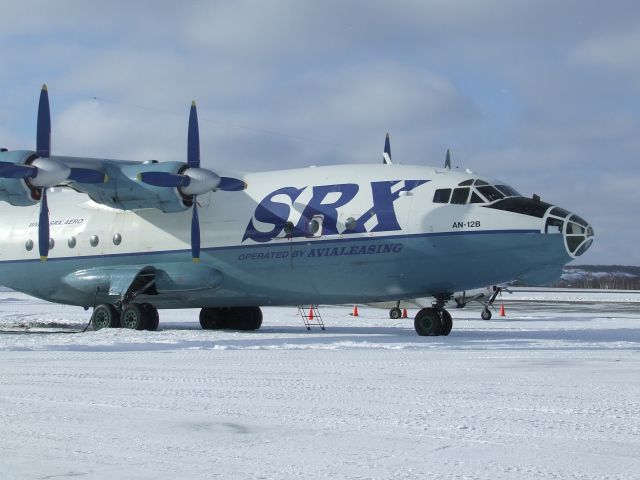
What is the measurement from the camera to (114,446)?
7.17 metres

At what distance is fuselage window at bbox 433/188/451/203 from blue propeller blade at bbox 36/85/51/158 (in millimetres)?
10767

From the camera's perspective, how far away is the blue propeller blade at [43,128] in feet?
72.9

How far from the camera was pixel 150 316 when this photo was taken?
932 inches

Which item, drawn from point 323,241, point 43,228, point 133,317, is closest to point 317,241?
point 323,241

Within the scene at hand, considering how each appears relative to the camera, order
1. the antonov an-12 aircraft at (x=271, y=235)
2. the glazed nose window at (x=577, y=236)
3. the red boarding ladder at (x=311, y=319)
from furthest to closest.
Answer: the red boarding ladder at (x=311, y=319) < the antonov an-12 aircraft at (x=271, y=235) < the glazed nose window at (x=577, y=236)

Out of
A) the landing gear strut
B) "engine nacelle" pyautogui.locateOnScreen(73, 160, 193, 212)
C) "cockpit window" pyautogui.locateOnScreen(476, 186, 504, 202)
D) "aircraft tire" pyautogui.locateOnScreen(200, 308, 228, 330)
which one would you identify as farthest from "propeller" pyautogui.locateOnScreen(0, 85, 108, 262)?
the landing gear strut

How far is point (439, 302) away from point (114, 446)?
50.9 ft

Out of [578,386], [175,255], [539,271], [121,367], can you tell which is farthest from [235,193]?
[578,386]

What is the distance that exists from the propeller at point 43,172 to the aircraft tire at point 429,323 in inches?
394

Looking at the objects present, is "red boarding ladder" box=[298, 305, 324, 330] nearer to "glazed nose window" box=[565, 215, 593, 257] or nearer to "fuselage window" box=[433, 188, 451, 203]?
"fuselage window" box=[433, 188, 451, 203]

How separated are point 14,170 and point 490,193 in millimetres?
12618

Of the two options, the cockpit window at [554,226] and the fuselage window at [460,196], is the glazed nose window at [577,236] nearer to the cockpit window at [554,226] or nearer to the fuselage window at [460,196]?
the cockpit window at [554,226]

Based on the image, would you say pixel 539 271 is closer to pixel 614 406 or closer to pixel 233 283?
pixel 233 283

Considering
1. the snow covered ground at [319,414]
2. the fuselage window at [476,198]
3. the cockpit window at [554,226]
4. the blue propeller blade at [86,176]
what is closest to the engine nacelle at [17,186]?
the blue propeller blade at [86,176]
